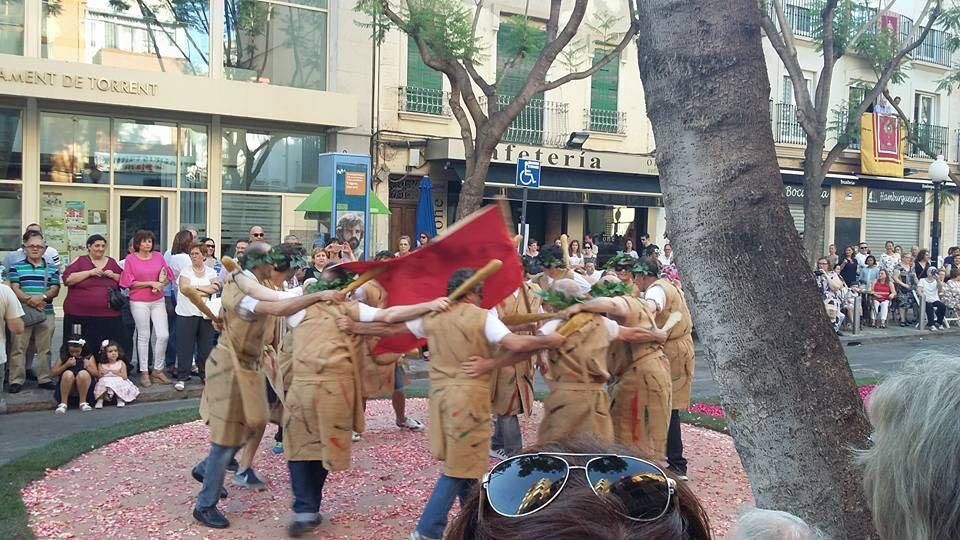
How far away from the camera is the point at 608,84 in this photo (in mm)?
24078

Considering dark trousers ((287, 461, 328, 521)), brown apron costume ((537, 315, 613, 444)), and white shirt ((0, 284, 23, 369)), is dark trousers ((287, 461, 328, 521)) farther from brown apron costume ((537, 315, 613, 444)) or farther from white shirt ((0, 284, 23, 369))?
white shirt ((0, 284, 23, 369))

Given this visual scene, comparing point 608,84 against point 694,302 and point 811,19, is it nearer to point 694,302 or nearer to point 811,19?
point 811,19

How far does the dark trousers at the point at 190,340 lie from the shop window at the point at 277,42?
27.7 ft

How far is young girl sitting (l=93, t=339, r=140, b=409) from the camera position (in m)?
10.5

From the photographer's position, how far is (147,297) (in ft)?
36.3

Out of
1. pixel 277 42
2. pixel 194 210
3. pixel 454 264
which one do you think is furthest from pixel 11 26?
pixel 454 264

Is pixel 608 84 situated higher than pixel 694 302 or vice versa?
pixel 608 84

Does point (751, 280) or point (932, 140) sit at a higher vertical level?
point (932, 140)

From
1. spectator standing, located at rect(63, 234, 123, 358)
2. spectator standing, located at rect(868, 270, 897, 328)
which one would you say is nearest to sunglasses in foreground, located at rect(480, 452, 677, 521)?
spectator standing, located at rect(63, 234, 123, 358)

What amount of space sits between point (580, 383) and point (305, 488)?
1902 mm

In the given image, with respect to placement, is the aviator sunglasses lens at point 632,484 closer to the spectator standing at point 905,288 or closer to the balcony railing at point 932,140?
the spectator standing at point 905,288

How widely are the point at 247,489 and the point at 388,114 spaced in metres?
14.6

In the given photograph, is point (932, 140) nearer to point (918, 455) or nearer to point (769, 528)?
point (918, 455)

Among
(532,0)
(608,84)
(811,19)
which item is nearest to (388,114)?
(532,0)
